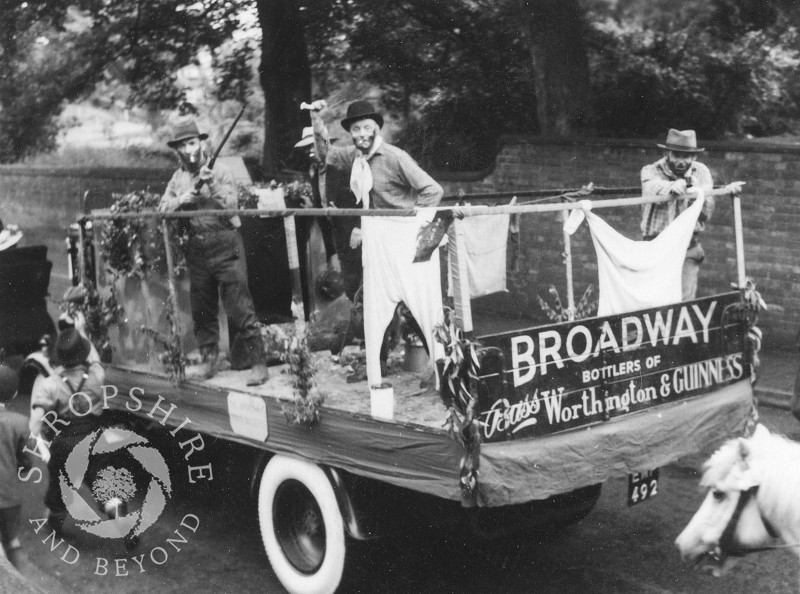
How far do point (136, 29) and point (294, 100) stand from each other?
292 cm

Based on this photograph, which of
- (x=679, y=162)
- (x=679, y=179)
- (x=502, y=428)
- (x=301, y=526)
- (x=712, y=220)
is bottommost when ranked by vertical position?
(x=301, y=526)

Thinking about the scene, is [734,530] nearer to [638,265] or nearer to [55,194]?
[638,265]

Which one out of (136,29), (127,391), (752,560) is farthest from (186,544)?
(136,29)

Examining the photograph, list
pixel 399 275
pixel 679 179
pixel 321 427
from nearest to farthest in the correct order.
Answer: pixel 399 275 < pixel 321 427 < pixel 679 179

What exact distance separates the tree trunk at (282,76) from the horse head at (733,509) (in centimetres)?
1159

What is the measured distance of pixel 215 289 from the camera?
636 cm

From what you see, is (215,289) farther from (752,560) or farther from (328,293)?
(752,560)

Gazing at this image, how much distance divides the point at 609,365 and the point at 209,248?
Result: 8.84 ft

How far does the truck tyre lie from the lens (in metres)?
4.97

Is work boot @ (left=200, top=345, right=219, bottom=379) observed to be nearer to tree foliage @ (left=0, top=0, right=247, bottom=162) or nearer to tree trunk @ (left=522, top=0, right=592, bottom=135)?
tree trunk @ (left=522, top=0, right=592, bottom=135)

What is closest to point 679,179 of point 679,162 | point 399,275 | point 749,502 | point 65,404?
point 679,162

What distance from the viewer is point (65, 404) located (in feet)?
20.0

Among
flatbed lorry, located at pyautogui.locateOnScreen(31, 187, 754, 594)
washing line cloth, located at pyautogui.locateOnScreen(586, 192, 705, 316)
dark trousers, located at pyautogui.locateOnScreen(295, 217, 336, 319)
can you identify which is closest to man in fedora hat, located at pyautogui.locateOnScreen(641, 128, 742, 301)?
washing line cloth, located at pyautogui.locateOnScreen(586, 192, 705, 316)

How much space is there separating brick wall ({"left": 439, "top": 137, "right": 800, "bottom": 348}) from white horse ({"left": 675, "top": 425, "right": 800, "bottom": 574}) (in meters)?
4.91
